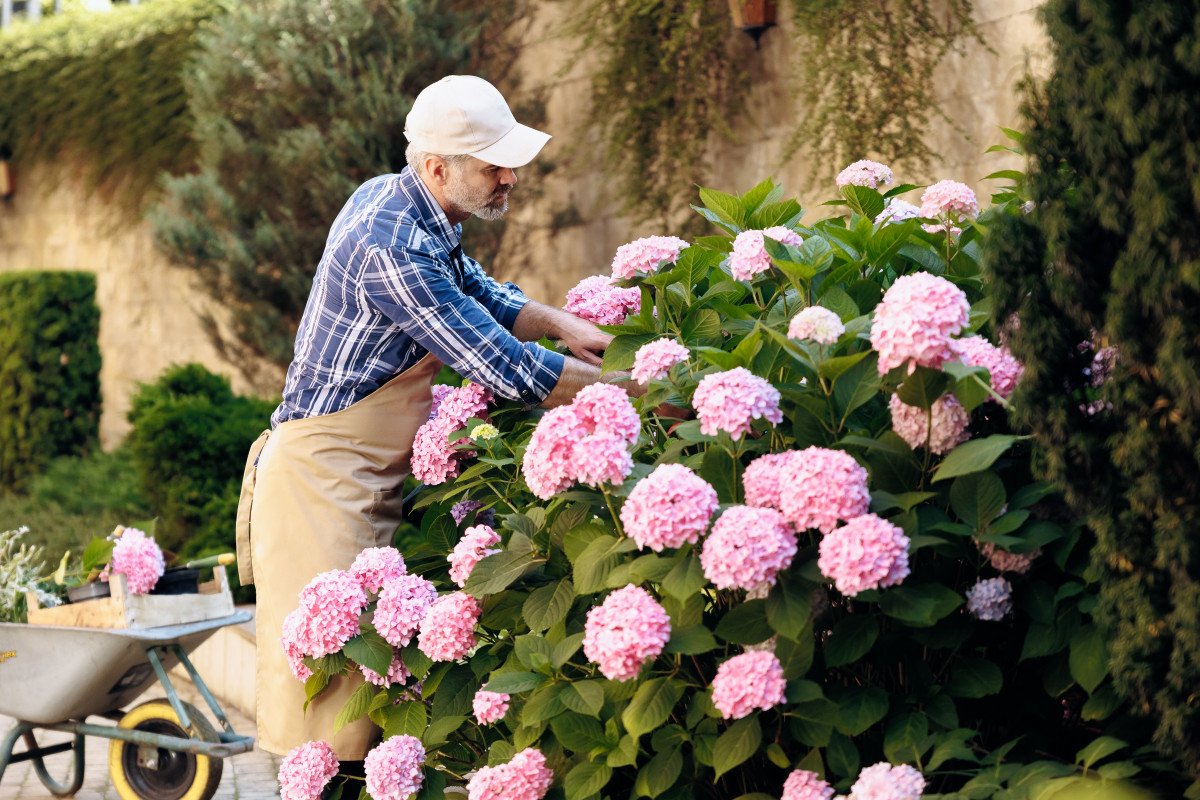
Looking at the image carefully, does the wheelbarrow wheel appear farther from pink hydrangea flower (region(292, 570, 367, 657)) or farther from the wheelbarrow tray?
pink hydrangea flower (region(292, 570, 367, 657))

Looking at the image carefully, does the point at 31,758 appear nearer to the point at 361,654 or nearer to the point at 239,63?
the point at 361,654

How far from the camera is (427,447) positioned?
94.7 inches

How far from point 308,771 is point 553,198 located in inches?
230

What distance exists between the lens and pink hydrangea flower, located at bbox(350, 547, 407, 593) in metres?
2.29

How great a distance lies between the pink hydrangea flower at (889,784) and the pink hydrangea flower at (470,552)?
792 mm

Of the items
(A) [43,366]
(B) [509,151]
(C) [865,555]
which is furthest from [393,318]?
(A) [43,366]

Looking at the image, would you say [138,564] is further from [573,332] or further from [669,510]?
[669,510]

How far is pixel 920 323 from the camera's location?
65.5 inches

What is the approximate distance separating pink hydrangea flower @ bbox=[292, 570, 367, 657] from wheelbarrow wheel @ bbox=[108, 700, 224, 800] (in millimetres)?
1820

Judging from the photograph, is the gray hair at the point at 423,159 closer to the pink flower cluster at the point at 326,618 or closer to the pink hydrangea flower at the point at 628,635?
the pink flower cluster at the point at 326,618

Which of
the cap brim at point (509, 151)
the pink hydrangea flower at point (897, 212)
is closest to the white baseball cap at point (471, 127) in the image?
the cap brim at point (509, 151)

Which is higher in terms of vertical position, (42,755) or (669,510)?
(669,510)

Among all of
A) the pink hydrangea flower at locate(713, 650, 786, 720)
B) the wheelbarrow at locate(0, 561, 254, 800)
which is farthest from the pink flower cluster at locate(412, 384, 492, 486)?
the wheelbarrow at locate(0, 561, 254, 800)

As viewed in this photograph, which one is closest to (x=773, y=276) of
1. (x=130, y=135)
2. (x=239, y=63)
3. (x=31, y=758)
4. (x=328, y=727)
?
(x=328, y=727)
